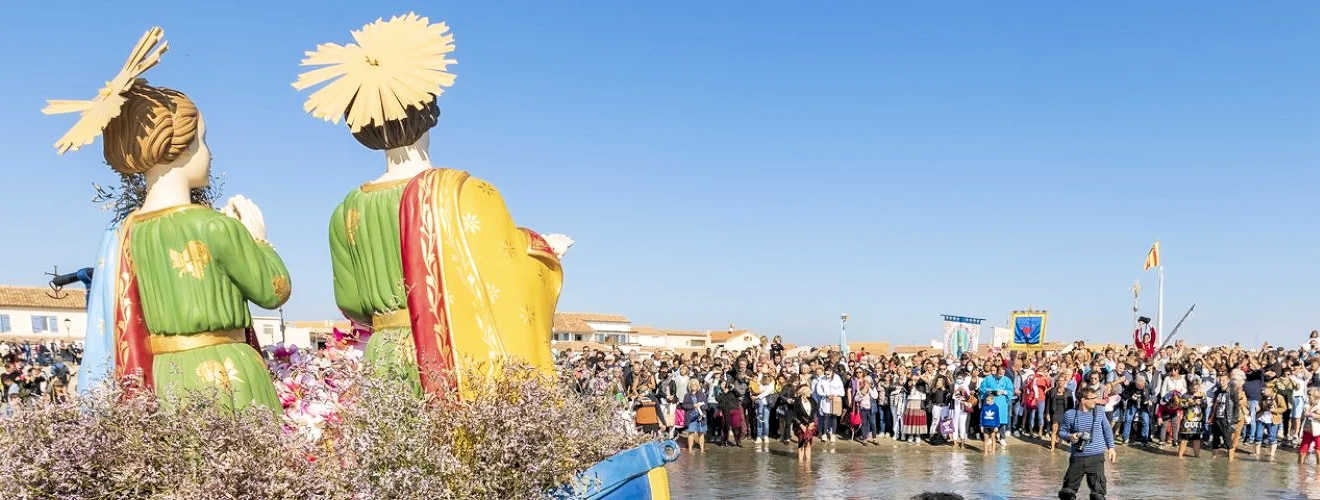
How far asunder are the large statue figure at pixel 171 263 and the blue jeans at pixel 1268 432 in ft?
48.1

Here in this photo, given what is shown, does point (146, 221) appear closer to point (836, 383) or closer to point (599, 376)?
point (599, 376)

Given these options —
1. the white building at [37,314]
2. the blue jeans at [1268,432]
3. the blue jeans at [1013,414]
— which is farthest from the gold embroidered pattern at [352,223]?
the white building at [37,314]

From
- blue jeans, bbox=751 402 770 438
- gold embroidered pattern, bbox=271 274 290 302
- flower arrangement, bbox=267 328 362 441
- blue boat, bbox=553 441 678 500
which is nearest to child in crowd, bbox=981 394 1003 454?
blue jeans, bbox=751 402 770 438

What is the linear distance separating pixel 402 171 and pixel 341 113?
33cm

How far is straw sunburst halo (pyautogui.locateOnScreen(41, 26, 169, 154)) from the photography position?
4.08m

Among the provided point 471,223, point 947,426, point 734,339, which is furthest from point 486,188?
point 734,339

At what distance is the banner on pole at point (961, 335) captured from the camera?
21688 mm

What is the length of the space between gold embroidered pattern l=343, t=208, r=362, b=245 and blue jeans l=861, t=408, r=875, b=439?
13.1 meters

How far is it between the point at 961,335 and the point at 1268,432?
24.2 feet

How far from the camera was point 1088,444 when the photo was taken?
915 cm

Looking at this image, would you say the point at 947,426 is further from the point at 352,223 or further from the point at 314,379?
the point at 352,223

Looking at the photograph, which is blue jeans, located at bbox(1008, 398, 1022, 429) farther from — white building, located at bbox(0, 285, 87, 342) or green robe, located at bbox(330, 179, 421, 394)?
white building, located at bbox(0, 285, 87, 342)

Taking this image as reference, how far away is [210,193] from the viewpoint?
4652 millimetres

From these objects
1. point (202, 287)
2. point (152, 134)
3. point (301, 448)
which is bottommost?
point (301, 448)
